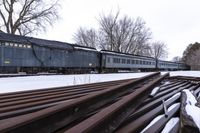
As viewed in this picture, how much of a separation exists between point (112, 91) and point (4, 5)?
34653 millimetres

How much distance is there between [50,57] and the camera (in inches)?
894

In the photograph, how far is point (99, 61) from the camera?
3058 centimetres

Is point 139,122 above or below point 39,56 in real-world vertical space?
below

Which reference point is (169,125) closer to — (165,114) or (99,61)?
(165,114)

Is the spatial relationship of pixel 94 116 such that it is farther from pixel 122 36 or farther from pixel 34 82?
pixel 122 36

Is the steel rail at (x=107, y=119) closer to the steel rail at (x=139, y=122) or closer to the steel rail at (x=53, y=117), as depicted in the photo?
the steel rail at (x=139, y=122)

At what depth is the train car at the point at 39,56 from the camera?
18875mm

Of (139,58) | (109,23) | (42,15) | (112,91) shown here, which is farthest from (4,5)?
(112,91)

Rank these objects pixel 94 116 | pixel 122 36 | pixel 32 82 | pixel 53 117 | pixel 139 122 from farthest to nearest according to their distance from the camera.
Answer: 1. pixel 122 36
2. pixel 32 82
3. pixel 139 122
4. pixel 94 116
5. pixel 53 117

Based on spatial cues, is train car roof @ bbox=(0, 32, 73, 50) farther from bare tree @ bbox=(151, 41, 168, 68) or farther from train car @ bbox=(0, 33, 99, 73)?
bare tree @ bbox=(151, 41, 168, 68)

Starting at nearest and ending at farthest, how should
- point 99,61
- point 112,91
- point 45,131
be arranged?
1. point 45,131
2. point 112,91
3. point 99,61

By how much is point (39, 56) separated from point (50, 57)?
1364mm

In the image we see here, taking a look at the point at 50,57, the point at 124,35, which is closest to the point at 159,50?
the point at 124,35

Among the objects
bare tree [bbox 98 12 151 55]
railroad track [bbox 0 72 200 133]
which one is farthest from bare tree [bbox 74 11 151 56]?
railroad track [bbox 0 72 200 133]
